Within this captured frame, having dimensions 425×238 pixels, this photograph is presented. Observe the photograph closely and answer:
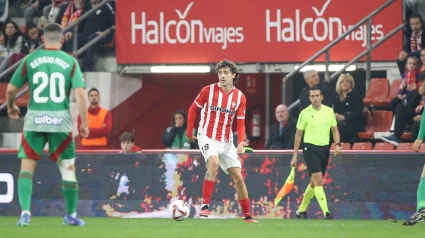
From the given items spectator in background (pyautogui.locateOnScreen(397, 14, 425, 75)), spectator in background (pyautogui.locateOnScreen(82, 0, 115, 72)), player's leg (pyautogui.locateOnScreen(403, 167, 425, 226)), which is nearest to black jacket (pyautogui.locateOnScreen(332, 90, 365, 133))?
spectator in background (pyautogui.locateOnScreen(397, 14, 425, 75))

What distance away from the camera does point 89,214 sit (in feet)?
58.1

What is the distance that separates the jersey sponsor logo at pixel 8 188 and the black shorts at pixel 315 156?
4.64 metres

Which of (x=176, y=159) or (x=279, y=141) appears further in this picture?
(x=279, y=141)

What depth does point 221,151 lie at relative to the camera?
15.1 m

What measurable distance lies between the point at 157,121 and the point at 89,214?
242 inches

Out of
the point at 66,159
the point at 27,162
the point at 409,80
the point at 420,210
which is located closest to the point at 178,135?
the point at 409,80

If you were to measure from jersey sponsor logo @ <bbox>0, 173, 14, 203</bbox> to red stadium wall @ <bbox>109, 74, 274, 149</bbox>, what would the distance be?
4535 mm

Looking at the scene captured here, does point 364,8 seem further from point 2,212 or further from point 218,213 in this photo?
point 2,212

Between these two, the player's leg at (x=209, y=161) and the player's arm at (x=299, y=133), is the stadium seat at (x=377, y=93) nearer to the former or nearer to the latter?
the player's arm at (x=299, y=133)

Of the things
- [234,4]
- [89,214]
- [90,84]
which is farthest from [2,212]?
[234,4]

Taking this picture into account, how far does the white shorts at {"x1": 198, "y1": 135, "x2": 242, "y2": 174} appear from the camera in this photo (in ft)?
49.2

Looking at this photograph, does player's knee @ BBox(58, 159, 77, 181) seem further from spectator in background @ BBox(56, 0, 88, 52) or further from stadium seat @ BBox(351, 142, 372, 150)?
spectator in background @ BBox(56, 0, 88, 52)

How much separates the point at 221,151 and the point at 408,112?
4695 mm

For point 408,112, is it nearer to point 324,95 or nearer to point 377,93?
point 324,95
